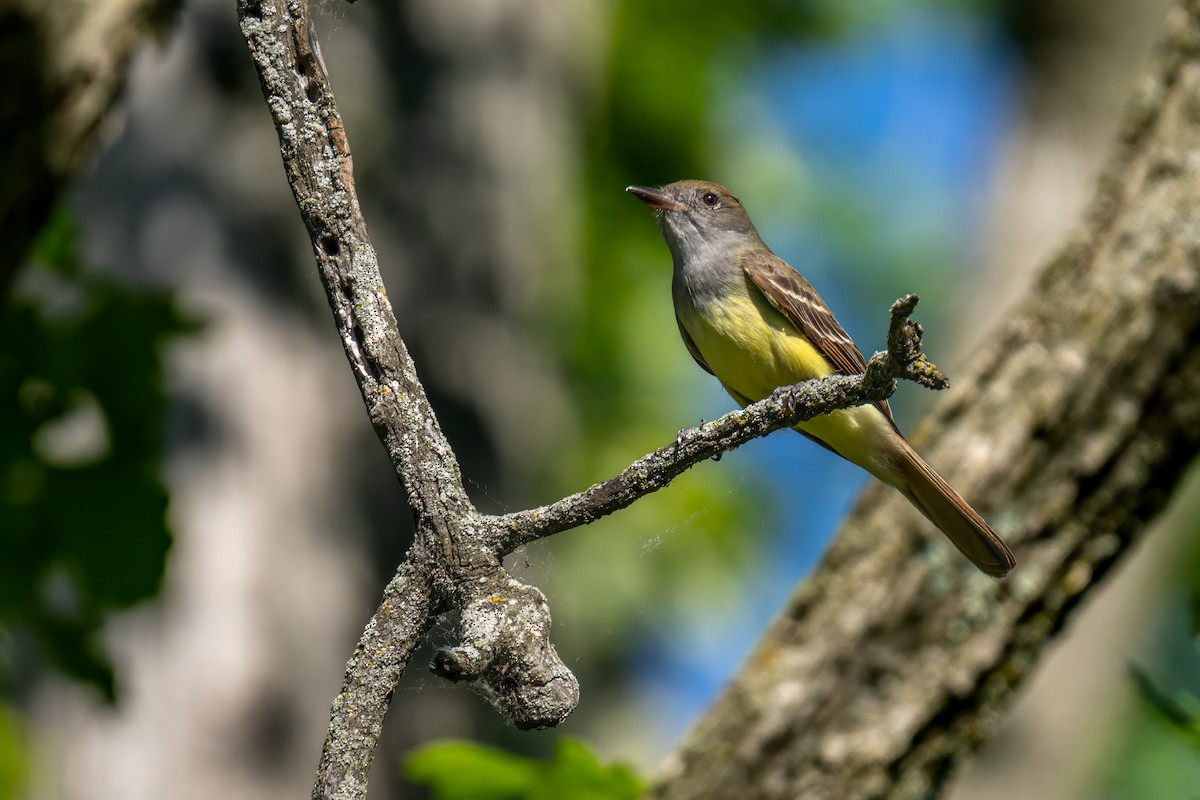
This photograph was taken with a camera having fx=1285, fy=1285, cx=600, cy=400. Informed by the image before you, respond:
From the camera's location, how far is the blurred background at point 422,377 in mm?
3570

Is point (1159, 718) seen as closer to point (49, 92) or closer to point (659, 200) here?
point (659, 200)

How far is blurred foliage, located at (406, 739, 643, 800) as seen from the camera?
3600 millimetres

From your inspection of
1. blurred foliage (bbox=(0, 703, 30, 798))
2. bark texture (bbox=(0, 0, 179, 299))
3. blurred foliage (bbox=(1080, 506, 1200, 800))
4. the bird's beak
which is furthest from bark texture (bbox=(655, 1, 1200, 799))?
bark texture (bbox=(0, 0, 179, 299))

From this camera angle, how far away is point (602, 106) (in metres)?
12.2

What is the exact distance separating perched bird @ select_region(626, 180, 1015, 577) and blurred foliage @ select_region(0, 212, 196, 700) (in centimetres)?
181

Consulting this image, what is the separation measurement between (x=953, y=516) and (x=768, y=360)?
89 centimetres

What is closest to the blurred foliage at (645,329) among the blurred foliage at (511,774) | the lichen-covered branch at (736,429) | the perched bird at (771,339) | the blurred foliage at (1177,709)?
the perched bird at (771,339)

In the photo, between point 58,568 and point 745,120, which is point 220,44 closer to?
point 58,568

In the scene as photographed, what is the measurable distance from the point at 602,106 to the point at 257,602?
6.85 meters

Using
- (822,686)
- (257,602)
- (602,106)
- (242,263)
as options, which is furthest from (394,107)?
(822,686)

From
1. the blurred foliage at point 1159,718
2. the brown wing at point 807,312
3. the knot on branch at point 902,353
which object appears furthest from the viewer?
the brown wing at point 807,312

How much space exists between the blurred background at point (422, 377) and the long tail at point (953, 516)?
62cm

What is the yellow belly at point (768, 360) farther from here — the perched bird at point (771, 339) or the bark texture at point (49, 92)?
the bark texture at point (49, 92)

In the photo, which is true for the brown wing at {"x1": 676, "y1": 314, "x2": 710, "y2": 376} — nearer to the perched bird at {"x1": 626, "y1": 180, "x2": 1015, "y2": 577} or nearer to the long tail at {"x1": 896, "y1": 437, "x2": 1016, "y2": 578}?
the perched bird at {"x1": 626, "y1": 180, "x2": 1015, "y2": 577}
